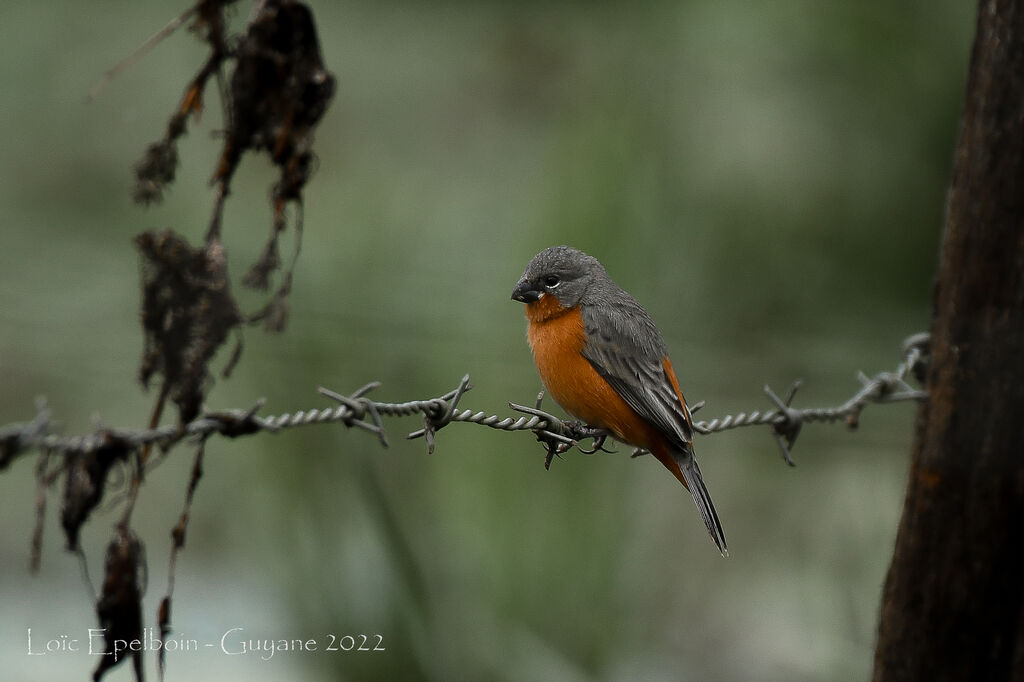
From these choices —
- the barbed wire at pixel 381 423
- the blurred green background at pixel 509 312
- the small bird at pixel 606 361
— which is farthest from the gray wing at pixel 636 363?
the blurred green background at pixel 509 312

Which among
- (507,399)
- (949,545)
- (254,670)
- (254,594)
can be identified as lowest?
(254,670)

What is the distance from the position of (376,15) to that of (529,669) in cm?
492

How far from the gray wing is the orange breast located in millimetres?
35

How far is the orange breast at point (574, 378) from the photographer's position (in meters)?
3.32

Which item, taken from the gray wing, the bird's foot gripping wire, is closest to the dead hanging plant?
the bird's foot gripping wire

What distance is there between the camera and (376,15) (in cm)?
688

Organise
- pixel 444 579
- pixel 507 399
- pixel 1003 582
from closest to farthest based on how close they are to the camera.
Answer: pixel 1003 582 < pixel 444 579 < pixel 507 399

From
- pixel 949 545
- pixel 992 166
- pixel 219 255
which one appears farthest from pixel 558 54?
pixel 219 255

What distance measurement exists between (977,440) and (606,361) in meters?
1.17

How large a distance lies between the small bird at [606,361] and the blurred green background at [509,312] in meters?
0.50

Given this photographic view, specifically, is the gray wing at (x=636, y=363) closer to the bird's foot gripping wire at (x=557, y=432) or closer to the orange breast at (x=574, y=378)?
the orange breast at (x=574, y=378)

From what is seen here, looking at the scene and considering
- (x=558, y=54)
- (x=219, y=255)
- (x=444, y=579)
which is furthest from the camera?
(x=558, y=54)

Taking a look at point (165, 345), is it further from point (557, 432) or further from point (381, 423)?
point (557, 432)

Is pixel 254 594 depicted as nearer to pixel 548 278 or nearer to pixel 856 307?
pixel 548 278
